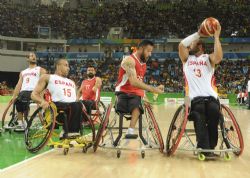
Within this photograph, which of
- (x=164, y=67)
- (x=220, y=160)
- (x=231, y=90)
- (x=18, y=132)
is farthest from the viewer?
(x=164, y=67)

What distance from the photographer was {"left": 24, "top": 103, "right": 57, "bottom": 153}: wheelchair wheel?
16.1 feet

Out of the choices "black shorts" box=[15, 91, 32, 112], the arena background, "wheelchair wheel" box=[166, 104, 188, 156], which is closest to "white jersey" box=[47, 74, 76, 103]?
"wheelchair wheel" box=[166, 104, 188, 156]

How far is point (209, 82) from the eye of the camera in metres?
4.99

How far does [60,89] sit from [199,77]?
1.73 metres

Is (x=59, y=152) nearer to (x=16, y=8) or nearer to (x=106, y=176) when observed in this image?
(x=106, y=176)

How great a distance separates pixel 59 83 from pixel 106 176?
193 cm

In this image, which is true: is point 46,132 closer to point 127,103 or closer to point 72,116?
point 72,116

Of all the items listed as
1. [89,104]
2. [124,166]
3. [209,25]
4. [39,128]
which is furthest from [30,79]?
[209,25]

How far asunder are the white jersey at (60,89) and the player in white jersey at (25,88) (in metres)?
1.83

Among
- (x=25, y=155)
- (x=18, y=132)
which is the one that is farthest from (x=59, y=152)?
(x=18, y=132)

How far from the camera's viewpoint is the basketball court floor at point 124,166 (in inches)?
154

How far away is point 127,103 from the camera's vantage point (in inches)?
203

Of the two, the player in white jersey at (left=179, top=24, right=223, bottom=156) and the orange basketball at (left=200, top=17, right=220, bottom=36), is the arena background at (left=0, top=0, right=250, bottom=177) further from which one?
the orange basketball at (left=200, top=17, right=220, bottom=36)

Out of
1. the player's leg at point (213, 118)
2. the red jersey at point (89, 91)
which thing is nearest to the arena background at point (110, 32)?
the red jersey at point (89, 91)
